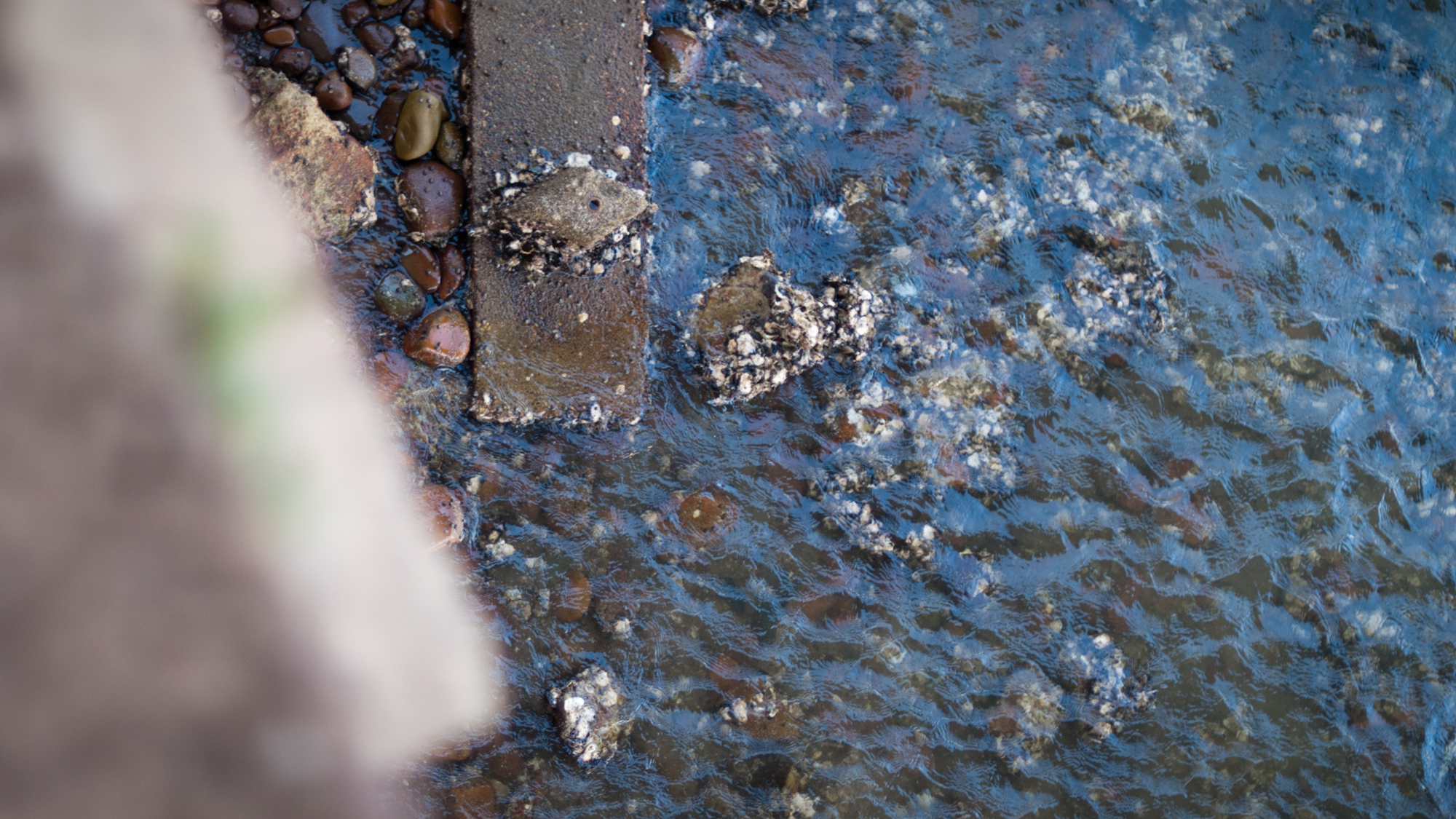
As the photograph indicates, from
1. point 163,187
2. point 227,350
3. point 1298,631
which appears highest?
point 163,187

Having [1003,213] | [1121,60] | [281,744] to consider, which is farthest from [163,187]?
[1121,60]

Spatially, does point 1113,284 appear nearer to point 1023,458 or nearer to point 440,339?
point 1023,458

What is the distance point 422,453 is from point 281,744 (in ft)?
2.79

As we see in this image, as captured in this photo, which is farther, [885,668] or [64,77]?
[885,668]

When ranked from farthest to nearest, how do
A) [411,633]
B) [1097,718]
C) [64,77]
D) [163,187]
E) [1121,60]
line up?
[1121,60] → [1097,718] → [411,633] → [163,187] → [64,77]

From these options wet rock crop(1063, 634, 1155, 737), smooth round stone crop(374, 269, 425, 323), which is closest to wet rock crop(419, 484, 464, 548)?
smooth round stone crop(374, 269, 425, 323)

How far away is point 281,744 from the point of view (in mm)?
2299

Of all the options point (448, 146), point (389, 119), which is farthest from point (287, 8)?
point (448, 146)

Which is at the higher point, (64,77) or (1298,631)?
(64,77)

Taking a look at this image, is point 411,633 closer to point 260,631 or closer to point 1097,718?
point 260,631

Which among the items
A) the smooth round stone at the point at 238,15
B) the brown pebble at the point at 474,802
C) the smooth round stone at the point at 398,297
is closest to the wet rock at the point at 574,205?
the smooth round stone at the point at 398,297

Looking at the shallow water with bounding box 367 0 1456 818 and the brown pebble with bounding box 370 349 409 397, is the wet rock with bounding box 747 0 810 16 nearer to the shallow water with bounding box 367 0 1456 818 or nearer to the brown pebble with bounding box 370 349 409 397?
the shallow water with bounding box 367 0 1456 818

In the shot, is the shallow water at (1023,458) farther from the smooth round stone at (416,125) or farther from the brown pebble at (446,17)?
the brown pebble at (446,17)

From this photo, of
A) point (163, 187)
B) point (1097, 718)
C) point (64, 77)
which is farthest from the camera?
point (1097, 718)
